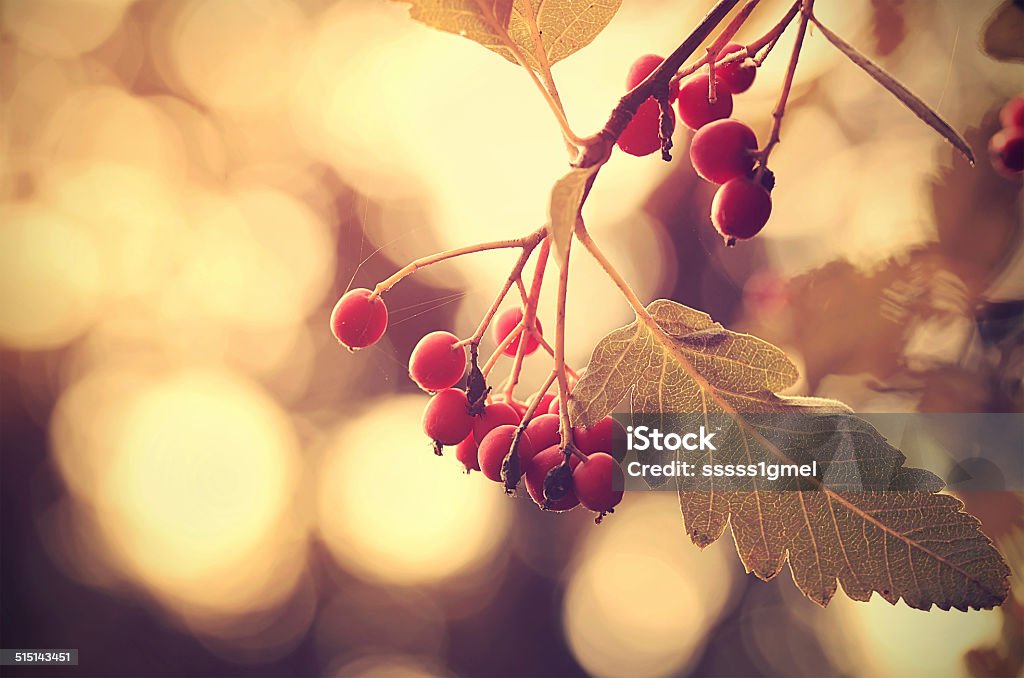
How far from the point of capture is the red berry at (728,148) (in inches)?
15.6

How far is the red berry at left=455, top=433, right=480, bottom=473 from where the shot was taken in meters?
0.47

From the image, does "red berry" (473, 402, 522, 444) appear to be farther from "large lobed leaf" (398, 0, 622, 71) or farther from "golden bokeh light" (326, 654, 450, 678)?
"golden bokeh light" (326, 654, 450, 678)

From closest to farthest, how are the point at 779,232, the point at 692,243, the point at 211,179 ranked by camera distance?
the point at 779,232
the point at 692,243
the point at 211,179

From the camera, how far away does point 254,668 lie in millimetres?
2020

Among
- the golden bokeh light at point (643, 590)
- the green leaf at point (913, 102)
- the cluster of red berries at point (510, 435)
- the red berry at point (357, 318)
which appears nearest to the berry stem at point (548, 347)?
the cluster of red berries at point (510, 435)

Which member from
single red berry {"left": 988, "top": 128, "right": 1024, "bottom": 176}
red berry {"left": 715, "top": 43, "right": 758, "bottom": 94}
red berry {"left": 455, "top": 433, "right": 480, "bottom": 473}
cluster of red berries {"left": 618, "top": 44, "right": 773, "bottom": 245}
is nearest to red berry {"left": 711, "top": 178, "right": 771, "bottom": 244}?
cluster of red berries {"left": 618, "top": 44, "right": 773, "bottom": 245}

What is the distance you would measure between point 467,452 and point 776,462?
210 millimetres

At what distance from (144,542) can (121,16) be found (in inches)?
49.3

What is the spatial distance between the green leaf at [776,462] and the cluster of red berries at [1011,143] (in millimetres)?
343

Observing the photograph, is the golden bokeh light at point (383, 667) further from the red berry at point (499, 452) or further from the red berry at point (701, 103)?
the red berry at point (701, 103)

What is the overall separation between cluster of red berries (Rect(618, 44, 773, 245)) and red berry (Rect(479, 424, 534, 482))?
0.57ft

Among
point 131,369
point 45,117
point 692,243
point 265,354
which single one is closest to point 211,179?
point 45,117

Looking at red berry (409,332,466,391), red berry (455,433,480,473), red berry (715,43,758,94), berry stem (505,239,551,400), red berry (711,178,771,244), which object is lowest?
red berry (455,433,480,473)

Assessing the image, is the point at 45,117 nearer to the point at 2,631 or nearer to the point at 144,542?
the point at 2,631
